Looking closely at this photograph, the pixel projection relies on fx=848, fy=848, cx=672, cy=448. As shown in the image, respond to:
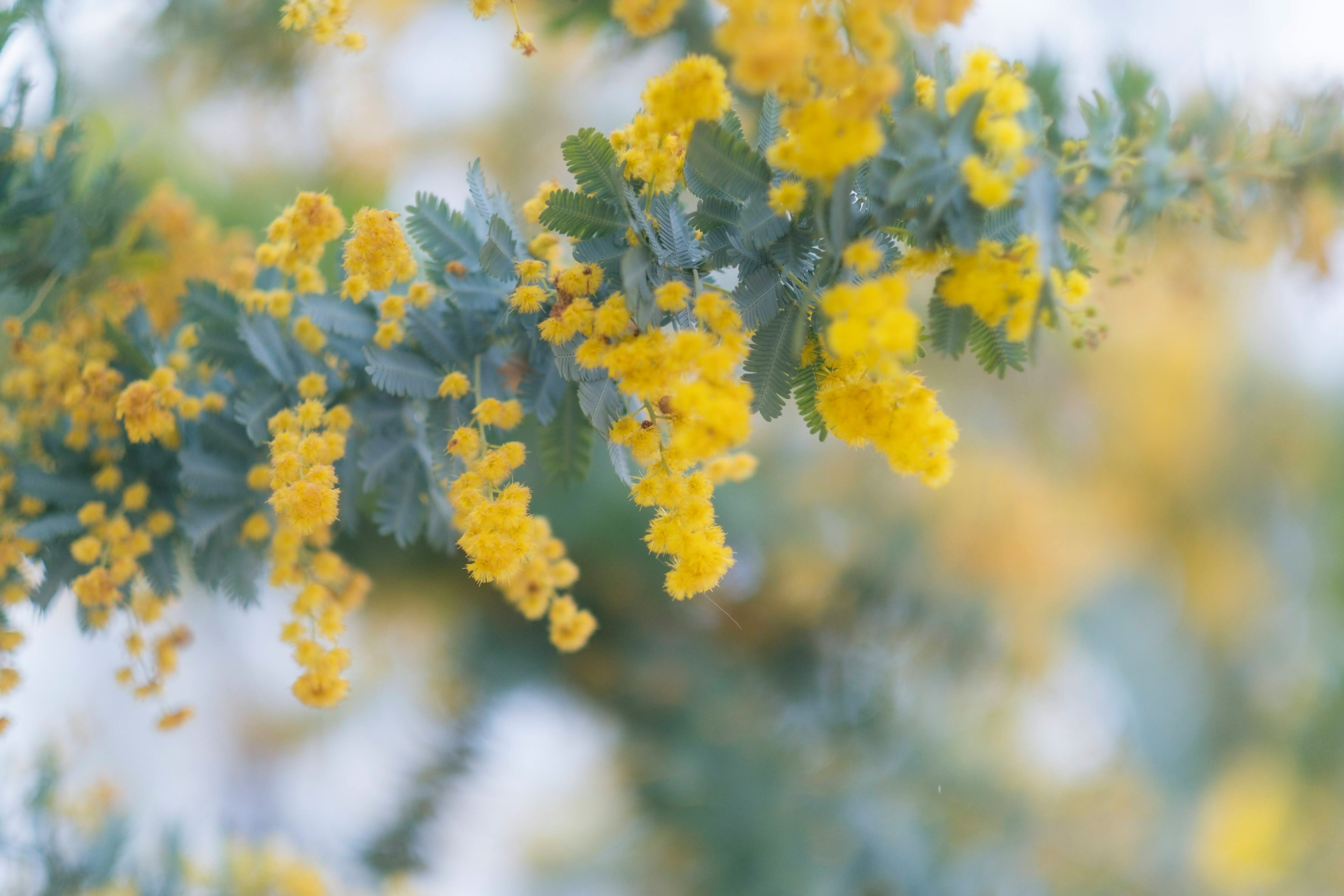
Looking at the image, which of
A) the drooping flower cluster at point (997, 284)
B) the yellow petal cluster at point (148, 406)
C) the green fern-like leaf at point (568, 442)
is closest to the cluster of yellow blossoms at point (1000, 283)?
the drooping flower cluster at point (997, 284)

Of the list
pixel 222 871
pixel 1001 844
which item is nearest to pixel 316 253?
pixel 222 871

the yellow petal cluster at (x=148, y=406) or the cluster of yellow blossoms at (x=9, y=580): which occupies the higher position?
the yellow petal cluster at (x=148, y=406)

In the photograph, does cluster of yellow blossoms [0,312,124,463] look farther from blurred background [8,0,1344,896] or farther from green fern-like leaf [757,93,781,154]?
green fern-like leaf [757,93,781,154]

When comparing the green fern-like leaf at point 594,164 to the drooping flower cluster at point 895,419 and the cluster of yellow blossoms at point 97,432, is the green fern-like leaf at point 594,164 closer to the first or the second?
the drooping flower cluster at point 895,419

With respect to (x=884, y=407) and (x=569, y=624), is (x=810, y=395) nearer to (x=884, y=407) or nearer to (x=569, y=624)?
(x=884, y=407)

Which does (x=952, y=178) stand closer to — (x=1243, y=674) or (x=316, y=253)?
(x=316, y=253)

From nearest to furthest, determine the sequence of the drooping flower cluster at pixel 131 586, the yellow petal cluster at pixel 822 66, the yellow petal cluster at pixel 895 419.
Answer: the yellow petal cluster at pixel 822 66, the yellow petal cluster at pixel 895 419, the drooping flower cluster at pixel 131 586

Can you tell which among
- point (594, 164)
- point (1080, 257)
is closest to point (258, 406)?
point (594, 164)
